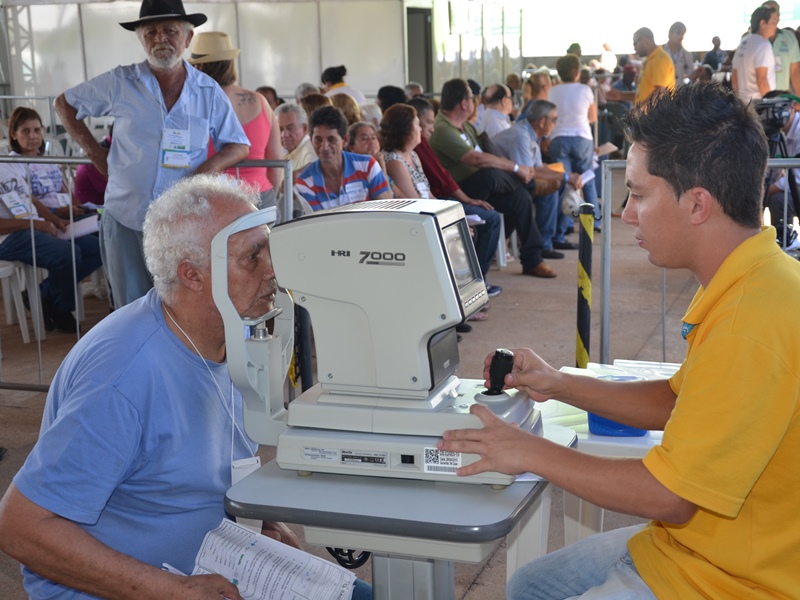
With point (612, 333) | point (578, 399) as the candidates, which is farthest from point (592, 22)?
point (578, 399)

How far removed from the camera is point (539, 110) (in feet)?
27.3

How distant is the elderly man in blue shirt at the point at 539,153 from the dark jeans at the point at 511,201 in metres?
0.39

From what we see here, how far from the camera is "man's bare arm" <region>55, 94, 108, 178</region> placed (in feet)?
14.5

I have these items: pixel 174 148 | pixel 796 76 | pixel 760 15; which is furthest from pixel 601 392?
pixel 760 15

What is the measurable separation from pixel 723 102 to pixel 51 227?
5.11 metres

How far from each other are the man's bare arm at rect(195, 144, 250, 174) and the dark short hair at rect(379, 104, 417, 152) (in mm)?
1823

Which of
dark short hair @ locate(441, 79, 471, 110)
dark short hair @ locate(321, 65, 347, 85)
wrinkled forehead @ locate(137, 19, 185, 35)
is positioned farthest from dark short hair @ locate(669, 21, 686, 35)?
wrinkled forehead @ locate(137, 19, 185, 35)

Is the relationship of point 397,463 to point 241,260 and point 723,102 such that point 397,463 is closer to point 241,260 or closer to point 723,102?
point 241,260

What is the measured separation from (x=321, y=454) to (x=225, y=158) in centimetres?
300

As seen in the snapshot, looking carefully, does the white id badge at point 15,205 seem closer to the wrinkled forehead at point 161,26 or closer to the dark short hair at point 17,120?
the dark short hair at point 17,120

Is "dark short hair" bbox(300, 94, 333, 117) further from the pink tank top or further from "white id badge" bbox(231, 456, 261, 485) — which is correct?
"white id badge" bbox(231, 456, 261, 485)


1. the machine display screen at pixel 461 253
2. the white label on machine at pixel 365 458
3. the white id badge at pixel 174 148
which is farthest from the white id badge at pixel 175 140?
the white label on machine at pixel 365 458

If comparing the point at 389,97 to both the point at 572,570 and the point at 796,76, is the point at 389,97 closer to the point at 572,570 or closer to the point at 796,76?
the point at 796,76

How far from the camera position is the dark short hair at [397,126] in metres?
6.13
